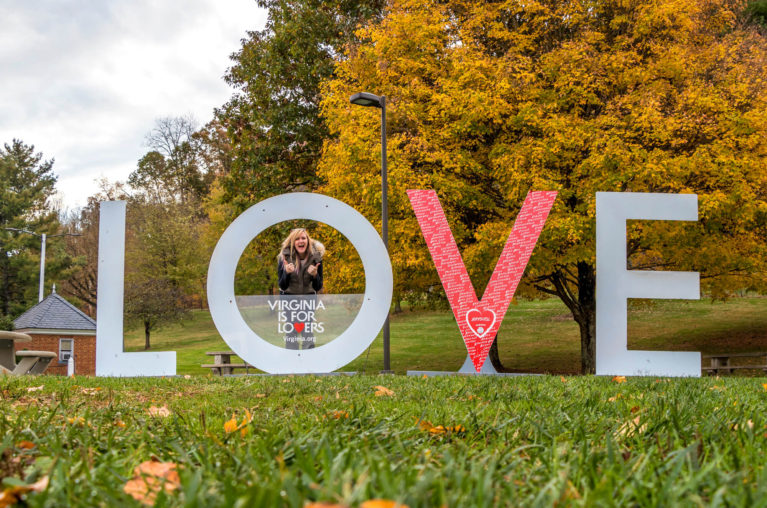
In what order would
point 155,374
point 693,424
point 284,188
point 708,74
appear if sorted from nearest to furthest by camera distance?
point 693,424 < point 155,374 < point 708,74 < point 284,188

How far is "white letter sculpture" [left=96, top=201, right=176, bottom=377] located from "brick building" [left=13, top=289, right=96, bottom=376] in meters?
18.2

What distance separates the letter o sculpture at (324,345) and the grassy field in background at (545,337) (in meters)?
9.24

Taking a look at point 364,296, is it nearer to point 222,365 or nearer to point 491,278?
point 491,278

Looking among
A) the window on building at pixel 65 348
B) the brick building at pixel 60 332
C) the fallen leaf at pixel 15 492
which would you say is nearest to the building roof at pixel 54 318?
the brick building at pixel 60 332

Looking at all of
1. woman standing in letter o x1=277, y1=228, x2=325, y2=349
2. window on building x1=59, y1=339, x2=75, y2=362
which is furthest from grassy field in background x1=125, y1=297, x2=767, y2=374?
woman standing in letter o x1=277, y1=228, x2=325, y2=349

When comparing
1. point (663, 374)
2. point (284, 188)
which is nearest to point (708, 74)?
point (663, 374)

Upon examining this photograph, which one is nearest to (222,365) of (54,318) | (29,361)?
(29,361)

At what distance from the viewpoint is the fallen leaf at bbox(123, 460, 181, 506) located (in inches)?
57.6

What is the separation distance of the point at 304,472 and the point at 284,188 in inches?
753

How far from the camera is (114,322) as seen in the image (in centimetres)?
935

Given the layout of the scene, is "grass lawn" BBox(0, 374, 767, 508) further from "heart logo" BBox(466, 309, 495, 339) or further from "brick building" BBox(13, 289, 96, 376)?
"brick building" BBox(13, 289, 96, 376)

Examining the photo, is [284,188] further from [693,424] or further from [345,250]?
[693,424]

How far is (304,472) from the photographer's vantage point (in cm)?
152

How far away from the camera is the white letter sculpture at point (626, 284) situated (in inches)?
369
